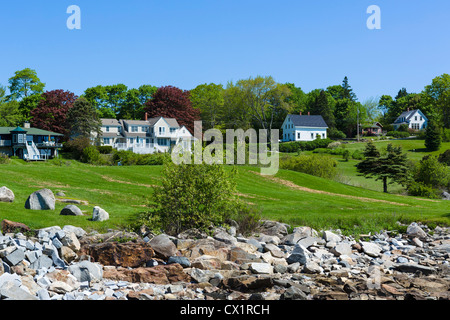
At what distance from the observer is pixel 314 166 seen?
1529 inches

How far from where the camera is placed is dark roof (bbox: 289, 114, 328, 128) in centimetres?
7569

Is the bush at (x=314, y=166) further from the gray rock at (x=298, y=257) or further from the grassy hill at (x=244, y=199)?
the gray rock at (x=298, y=257)

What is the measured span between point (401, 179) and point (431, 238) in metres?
21.4

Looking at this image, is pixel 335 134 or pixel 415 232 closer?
pixel 415 232

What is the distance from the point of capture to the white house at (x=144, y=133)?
6519 centimetres

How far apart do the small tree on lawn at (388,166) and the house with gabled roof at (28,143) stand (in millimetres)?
36409

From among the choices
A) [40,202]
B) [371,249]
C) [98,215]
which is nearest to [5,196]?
[40,202]

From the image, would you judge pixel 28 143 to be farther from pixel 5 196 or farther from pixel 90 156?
pixel 5 196

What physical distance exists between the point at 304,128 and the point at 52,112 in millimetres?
41310

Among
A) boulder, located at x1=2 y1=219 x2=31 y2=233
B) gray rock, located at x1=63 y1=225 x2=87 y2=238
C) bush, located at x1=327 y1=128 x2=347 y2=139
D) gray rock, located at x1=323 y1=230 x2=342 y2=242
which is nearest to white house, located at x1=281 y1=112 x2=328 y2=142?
bush, located at x1=327 y1=128 x2=347 y2=139

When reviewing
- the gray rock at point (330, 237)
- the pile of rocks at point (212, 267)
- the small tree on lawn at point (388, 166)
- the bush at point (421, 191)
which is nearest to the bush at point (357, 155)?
the small tree on lawn at point (388, 166)

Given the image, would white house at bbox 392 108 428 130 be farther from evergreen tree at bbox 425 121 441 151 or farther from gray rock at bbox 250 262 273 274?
gray rock at bbox 250 262 273 274

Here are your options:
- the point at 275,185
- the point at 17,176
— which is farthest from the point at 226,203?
the point at 275,185
